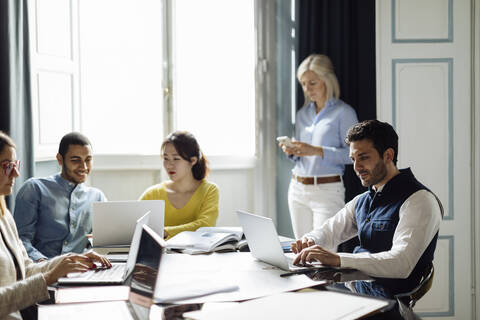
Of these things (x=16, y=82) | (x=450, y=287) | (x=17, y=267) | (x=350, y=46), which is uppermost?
(x=350, y=46)

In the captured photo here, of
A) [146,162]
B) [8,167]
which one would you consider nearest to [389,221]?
[8,167]

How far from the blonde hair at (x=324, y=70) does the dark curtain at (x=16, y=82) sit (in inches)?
66.2

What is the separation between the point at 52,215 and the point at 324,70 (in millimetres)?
1888

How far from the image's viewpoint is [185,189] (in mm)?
2793

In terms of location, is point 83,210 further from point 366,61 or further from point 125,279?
point 366,61

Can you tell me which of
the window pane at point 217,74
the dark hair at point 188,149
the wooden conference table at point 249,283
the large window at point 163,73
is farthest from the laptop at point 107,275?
A: the window pane at point 217,74

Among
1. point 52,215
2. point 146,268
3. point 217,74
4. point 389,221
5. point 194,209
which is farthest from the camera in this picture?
point 217,74

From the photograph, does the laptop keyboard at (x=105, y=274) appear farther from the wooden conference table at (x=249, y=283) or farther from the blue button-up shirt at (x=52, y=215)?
the blue button-up shirt at (x=52, y=215)

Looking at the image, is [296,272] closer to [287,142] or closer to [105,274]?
[105,274]

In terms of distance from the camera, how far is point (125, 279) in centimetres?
155

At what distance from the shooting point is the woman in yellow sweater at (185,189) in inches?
106

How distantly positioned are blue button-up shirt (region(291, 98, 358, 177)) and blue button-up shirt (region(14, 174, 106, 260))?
1410mm

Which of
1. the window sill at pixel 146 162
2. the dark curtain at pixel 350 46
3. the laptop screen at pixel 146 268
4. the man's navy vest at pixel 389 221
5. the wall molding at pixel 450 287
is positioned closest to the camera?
the laptop screen at pixel 146 268

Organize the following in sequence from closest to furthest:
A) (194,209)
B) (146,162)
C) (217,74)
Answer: (194,209), (146,162), (217,74)
